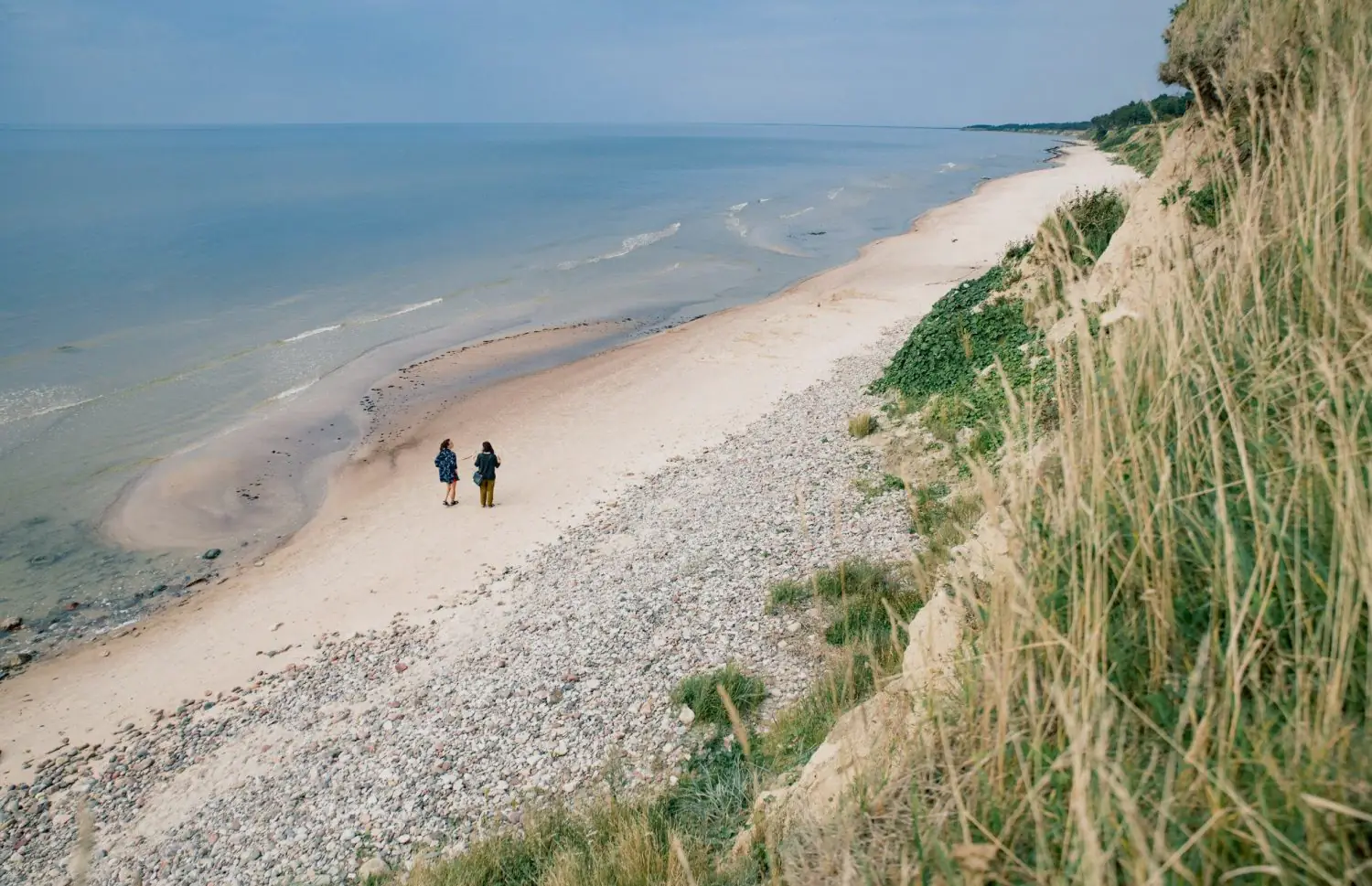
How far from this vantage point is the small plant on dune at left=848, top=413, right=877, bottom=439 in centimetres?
1434

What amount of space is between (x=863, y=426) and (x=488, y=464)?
7.66 meters

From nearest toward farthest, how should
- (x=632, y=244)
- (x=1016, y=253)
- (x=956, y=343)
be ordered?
(x=956, y=343)
(x=1016, y=253)
(x=632, y=244)

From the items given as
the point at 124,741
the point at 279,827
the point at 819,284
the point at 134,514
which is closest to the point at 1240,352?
the point at 279,827

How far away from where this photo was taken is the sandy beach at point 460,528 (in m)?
11.2

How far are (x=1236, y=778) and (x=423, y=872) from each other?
6068 millimetres

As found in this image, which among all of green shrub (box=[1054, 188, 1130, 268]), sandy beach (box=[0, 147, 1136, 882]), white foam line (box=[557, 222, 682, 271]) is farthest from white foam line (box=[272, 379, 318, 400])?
green shrub (box=[1054, 188, 1130, 268])

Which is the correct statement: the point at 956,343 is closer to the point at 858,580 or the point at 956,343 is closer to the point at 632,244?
the point at 858,580

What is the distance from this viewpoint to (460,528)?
1534 centimetres

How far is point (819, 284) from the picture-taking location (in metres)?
36.4

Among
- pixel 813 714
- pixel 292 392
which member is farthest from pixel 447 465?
pixel 292 392

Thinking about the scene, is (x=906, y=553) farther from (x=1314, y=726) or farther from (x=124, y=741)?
(x=124, y=741)

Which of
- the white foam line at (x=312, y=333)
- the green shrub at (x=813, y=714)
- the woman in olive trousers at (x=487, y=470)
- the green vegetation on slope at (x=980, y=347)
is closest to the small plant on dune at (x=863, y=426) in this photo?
the green vegetation on slope at (x=980, y=347)

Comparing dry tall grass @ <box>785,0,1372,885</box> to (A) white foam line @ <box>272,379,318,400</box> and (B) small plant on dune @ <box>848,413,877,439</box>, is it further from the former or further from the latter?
(A) white foam line @ <box>272,379,318,400</box>

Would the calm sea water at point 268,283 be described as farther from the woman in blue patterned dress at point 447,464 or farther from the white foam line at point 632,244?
the woman in blue patterned dress at point 447,464
